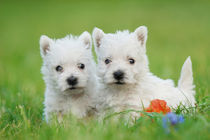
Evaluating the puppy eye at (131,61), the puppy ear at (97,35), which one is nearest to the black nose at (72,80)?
the puppy ear at (97,35)

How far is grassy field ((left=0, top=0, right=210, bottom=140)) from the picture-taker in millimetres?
4172

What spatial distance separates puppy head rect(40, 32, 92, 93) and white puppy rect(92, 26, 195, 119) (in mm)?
273

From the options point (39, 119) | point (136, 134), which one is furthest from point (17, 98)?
point (136, 134)

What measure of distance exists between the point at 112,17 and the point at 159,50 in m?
8.54

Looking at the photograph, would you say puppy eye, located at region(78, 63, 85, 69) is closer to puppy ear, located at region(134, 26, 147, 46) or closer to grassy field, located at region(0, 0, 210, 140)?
grassy field, located at region(0, 0, 210, 140)

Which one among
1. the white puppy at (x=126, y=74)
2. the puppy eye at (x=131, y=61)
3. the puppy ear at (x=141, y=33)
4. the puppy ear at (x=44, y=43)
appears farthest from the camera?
the puppy ear at (x=44, y=43)

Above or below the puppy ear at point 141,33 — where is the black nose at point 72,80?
below

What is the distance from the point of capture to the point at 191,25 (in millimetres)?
17828

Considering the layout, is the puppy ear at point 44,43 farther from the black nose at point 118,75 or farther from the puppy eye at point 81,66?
the black nose at point 118,75

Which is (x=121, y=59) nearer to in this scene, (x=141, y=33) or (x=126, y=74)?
(x=126, y=74)

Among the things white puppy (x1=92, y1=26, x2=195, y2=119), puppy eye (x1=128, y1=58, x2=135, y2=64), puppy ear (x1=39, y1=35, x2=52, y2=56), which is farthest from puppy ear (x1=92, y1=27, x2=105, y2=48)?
puppy ear (x1=39, y1=35, x2=52, y2=56)

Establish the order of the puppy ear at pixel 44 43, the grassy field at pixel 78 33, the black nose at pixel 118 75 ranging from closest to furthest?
the grassy field at pixel 78 33
the black nose at pixel 118 75
the puppy ear at pixel 44 43

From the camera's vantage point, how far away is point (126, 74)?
4859mm

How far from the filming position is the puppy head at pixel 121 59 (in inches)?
192
